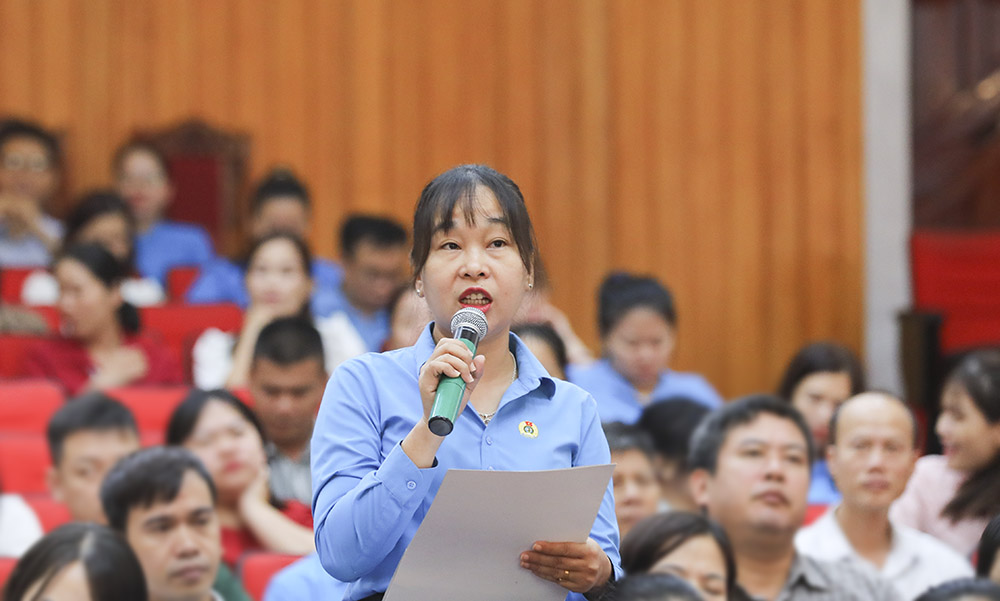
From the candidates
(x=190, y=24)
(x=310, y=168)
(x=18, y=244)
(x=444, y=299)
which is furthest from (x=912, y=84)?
(x=444, y=299)

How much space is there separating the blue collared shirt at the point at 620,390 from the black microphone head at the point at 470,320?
1.57 metres

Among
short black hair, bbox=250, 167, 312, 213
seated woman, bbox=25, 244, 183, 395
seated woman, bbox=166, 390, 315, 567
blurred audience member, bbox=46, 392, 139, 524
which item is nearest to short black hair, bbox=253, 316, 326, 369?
seated woman, bbox=166, 390, 315, 567

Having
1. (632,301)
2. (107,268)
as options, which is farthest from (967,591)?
(107,268)

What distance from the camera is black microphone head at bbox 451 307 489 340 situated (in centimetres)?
79

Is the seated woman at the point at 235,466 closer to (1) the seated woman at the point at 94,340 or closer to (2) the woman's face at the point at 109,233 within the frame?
(1) the seated woman at the point at 94,340

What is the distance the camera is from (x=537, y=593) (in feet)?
2.64

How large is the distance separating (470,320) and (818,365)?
71.7 inches

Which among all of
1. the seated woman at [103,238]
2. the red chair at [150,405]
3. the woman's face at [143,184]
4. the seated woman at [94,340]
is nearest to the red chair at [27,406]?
the red chair at [150,405]

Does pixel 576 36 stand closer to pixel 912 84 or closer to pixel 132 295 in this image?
pixel 912 84

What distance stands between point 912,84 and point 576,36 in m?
1.01

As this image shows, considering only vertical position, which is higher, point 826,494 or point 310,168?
point 310,168

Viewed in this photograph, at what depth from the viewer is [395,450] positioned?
2.55 feet

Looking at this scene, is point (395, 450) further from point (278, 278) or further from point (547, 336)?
point (278, 278)

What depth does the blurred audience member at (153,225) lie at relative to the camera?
10.9 feet
